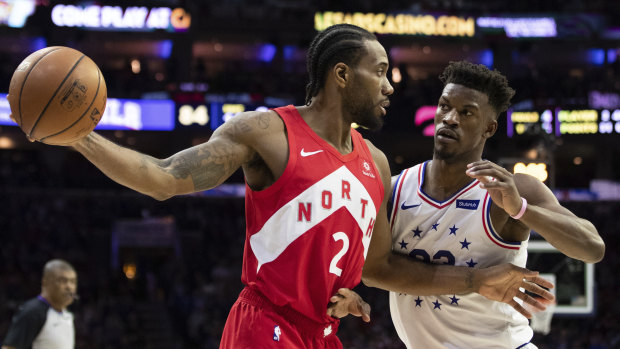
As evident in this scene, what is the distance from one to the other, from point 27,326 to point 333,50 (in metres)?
4.32

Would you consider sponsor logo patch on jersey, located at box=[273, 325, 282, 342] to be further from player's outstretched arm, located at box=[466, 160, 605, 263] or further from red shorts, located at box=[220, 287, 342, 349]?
player's outstretched arm, located at box=[466, 160, 605, 263]

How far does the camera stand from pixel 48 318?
655 cm

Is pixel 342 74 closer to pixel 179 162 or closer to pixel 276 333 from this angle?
pixel 179 162

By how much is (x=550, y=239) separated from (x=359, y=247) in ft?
3.09

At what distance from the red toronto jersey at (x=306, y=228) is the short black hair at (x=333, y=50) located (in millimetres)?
292

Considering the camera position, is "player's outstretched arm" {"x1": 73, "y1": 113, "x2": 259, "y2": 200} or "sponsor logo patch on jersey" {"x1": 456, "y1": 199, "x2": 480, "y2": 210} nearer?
"player's outstretched arm" {"x1": 73, "y1": 113, "x2": 259, "y2": 200}

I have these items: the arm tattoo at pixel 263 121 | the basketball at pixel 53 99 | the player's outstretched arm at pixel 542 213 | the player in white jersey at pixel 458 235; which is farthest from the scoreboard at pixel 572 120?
the basketball at pixel 53 99

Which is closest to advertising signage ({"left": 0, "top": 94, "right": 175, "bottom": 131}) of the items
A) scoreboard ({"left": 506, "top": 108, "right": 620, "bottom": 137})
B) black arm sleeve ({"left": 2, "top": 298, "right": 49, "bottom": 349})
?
scoreboard ({"left": 506, "top": 108, "right": 620, "bottom": 137})

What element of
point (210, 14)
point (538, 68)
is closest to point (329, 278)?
point (210, 14)

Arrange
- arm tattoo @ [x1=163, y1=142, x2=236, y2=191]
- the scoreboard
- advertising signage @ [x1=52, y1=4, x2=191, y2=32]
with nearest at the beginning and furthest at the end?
arm tattoo @ [x1=163, y1=142, x2=236, y2=191] < the scoreboard < advertising signage @ [x1=52, y1=4, x2=191, y2=32]

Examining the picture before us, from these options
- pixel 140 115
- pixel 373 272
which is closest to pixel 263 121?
pixel 373 272

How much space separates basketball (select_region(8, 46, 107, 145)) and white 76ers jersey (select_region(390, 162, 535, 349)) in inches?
78.8

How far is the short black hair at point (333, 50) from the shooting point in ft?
11.1

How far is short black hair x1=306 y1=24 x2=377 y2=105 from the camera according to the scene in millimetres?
3369
